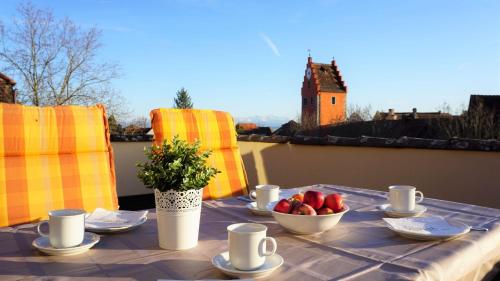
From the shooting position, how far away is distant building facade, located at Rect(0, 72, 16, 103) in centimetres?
1212

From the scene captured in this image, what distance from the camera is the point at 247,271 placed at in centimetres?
85

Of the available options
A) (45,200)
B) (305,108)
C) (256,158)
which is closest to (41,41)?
(256,158)

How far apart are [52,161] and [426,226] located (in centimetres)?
150

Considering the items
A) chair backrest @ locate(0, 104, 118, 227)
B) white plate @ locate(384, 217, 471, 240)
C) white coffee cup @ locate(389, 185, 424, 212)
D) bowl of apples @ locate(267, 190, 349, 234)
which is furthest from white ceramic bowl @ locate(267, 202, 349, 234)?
chair backrest @ locate(0, 104, 118, 227)

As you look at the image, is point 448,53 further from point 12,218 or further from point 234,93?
point 12,218

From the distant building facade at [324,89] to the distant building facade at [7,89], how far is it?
23.0 meters

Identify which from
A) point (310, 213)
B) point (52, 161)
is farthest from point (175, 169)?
point (52, 161)

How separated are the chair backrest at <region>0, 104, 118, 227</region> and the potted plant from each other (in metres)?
0.77

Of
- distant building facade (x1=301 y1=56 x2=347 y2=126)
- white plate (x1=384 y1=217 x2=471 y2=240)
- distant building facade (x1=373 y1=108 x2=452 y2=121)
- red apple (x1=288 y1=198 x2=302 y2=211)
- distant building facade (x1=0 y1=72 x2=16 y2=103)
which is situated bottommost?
white plate (x1=384 y1=217 x2=471 y2=240)

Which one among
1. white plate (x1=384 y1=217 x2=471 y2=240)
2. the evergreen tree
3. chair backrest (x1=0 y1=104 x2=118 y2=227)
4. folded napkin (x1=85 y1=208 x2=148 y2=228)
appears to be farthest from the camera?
the evergreen tree

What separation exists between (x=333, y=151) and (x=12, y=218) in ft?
9.13

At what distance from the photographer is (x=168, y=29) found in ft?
31.0

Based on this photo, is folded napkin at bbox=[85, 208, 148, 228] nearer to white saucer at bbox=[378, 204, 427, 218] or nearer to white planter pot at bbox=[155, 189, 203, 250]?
white planter pot at bbox=[155, 189, 203, 250]

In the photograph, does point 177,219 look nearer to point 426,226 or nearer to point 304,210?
point 304,210
